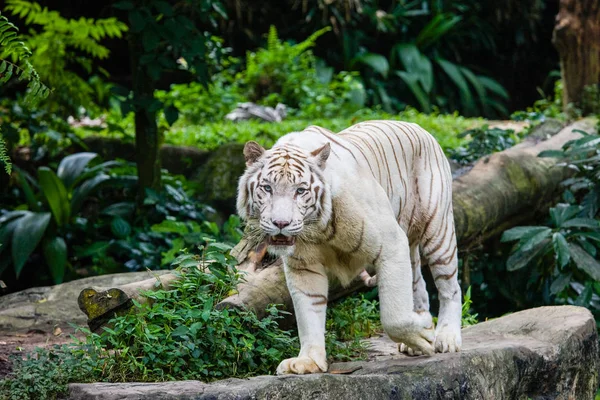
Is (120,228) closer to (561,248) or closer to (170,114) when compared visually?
(170,114)

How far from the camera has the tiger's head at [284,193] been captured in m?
3.51

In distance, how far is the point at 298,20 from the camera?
48.9ft

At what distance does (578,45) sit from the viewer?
9820 millimetres

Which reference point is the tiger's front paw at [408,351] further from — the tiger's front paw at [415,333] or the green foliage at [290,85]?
the green foliage at [290,85]

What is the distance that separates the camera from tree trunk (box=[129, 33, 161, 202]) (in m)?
6.98

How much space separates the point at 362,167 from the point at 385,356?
44.1 inches

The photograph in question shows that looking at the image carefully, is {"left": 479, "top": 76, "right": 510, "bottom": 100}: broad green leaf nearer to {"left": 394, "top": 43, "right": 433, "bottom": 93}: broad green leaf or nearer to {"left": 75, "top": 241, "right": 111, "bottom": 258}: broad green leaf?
{"left": 394, "top": 43, "right": 433, "bottom": 93}: broad green leaf

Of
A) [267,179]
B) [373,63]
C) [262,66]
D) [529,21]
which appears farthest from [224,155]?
[529,21]

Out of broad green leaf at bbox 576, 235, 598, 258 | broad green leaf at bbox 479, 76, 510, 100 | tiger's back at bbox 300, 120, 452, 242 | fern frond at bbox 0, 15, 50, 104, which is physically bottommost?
broad green leaf at bbox 479, 76, 510, 100

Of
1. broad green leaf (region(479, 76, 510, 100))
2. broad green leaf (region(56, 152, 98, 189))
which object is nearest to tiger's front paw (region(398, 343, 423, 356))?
broad green leaf (region(56, 152, 98, 189))

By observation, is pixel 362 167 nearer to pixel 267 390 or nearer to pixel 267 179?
pixel 267 179

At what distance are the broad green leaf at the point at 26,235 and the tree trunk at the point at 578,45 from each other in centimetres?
650

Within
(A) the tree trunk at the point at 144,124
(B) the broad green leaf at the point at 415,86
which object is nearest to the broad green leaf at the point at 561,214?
(A) the tree trunk at the point at 144,124

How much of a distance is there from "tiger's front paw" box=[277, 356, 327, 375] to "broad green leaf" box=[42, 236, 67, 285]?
11.9ft
